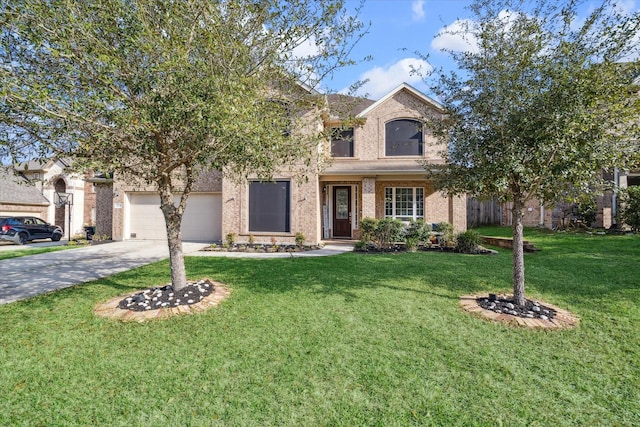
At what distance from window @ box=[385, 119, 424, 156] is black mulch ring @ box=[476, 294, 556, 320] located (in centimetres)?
983

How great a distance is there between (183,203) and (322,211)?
9.33 metres

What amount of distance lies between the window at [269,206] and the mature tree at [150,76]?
763 cm

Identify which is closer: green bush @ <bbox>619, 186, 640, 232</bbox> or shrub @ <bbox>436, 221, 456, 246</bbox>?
shrub @ <bbox>436, 221, 456, 246</bbox>

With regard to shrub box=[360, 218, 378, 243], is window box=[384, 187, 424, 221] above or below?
above

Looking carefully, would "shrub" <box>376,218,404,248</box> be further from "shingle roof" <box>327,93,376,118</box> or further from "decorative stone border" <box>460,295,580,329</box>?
"decorative stone border" <box>460,295,580,329</box>

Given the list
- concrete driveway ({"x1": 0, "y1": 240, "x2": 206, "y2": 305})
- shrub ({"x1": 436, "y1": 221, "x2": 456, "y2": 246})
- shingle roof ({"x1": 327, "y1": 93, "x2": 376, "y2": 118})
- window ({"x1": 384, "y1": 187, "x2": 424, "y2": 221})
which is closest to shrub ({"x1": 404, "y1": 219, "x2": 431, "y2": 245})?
shrub ({"x1": 436, "y1": 221, "x2": 456, "y2": 246})

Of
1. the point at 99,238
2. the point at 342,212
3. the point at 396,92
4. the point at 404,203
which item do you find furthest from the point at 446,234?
the point at 99,238

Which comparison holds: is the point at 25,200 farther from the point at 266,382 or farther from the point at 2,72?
the point at 266,382

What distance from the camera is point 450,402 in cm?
273

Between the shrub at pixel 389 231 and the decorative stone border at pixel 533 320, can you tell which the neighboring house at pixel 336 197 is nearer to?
the shrub at pixel 389 231

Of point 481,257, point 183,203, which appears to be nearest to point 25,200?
point 183,203

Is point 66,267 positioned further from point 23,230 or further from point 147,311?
point 23,230

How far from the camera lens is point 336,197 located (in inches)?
588

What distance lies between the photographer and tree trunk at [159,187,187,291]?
5.35m
